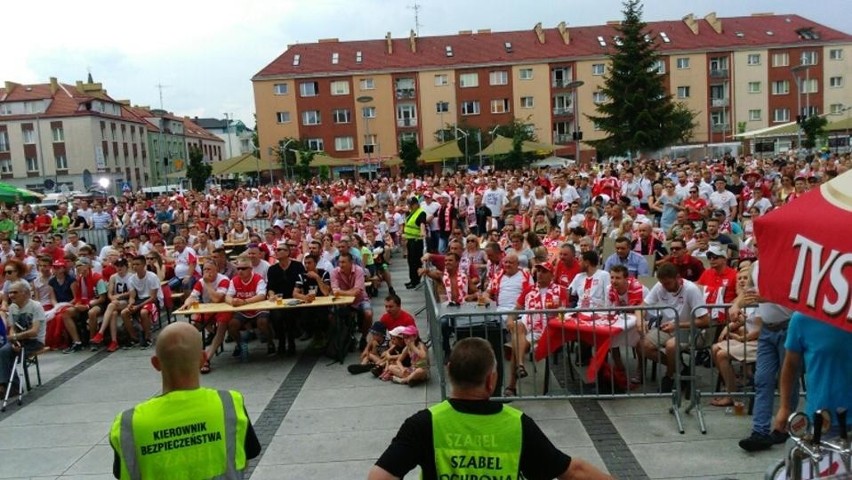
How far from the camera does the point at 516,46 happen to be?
227 feet

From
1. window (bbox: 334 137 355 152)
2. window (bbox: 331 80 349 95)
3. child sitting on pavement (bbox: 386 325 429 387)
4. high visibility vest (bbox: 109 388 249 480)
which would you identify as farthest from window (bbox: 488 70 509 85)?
high visibility vest (bbox: 109 388 249 480)

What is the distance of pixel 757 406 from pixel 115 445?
16.1 feet

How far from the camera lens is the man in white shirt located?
276 inches

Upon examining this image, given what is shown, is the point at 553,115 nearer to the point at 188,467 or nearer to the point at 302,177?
the point at 302,177

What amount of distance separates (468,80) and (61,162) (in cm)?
4218

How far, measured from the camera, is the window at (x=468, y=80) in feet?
223

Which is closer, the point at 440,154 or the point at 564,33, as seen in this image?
the point at 440,154

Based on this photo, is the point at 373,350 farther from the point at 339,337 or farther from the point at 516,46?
the point at 516,46

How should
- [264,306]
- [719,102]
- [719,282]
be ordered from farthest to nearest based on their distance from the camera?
1. [719,102]
2. [264,306]
3. [719,282]

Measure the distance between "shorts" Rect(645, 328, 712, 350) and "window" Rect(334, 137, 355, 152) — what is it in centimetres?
6266

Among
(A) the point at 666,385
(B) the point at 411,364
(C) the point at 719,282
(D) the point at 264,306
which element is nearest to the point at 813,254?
(A) the point at 666,385

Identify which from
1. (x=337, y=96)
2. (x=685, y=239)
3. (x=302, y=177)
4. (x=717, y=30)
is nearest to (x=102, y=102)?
(x=337, y=96)

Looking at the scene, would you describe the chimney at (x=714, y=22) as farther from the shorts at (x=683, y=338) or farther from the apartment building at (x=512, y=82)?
the shorts at (x=683, y=338)

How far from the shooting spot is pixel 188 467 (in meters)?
3.07
